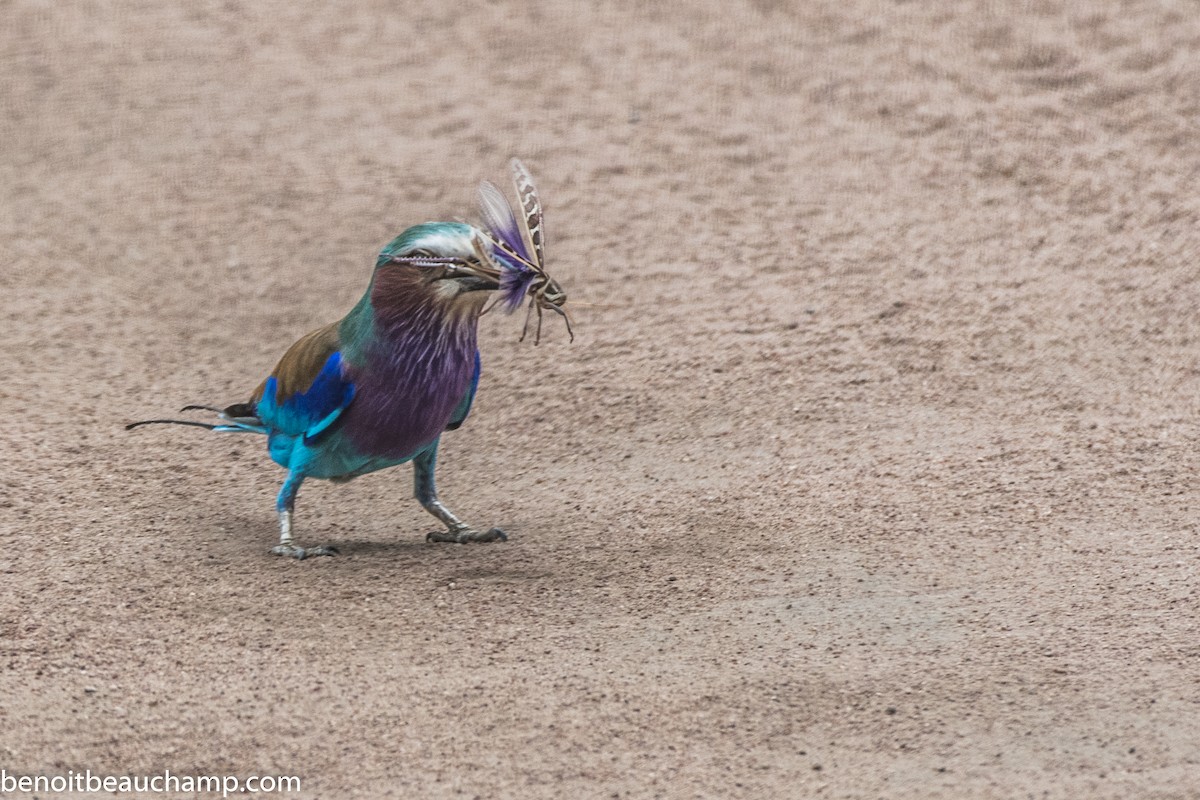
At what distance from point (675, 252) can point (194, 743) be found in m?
4.40

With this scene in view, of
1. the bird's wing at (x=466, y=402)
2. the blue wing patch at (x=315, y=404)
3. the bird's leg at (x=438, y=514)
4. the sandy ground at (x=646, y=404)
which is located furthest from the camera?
the bird's leg at (x=438, y=514)

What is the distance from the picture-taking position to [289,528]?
4.62 metres

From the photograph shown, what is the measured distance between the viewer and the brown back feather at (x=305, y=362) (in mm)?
4371

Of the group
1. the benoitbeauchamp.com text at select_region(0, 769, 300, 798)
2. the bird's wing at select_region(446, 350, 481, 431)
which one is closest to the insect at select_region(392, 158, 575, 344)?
the bird's wing at select_region(446, 350, 481, 431)

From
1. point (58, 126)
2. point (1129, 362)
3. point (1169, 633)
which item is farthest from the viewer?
point (58, 126)

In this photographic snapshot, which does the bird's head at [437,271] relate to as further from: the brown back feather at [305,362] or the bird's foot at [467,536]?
the bird's foot at [467,536]

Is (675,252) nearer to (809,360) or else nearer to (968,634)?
(809,360)

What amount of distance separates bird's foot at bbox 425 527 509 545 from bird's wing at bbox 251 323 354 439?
0.63 metres

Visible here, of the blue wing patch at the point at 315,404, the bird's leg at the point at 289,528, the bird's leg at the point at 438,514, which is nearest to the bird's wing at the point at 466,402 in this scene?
the bird's leg at the point at 438,514

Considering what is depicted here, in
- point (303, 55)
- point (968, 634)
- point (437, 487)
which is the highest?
point (303, 55)

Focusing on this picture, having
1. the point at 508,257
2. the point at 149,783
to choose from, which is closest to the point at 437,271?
the point at 508,257

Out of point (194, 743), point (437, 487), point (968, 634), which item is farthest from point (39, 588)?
point (968, 634)

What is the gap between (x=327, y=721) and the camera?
3584 mm

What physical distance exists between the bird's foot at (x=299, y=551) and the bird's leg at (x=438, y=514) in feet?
1.18
